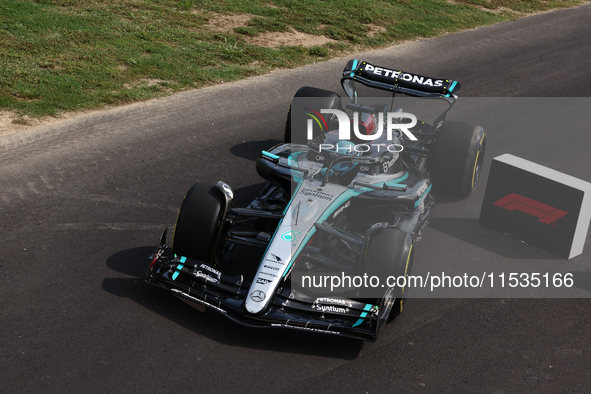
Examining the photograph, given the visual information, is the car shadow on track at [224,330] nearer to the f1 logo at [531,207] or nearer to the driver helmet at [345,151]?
the driver helmet at [345,151]

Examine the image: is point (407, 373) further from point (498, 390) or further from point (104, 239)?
point (104, 239)

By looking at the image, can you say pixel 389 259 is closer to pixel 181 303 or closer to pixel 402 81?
pixel 181 303

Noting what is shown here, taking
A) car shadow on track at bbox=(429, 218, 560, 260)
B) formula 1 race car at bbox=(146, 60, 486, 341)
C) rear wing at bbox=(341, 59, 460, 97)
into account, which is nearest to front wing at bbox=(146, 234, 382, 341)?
formula 1 race car at bbox=(146, 60, 486, 341)

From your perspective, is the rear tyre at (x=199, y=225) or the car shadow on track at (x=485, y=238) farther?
the car shadow on track at (x=485, y=238)

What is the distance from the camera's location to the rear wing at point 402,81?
8.05 m

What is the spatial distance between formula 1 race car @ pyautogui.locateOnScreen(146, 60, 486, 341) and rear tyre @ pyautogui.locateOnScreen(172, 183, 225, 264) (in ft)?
0.03

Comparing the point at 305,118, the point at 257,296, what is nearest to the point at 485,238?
the point at 305,118

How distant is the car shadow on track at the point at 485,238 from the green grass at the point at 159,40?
19.4ft

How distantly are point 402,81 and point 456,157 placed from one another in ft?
3.91

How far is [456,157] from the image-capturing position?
8141 millimetres

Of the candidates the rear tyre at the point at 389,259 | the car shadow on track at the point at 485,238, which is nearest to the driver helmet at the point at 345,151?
the rear tyre at the point at 389,259

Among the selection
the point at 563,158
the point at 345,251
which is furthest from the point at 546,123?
the point at 345,251

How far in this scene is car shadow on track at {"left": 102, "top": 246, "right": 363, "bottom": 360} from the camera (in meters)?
5.77

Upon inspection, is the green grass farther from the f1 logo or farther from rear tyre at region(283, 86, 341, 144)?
the f1 logo
